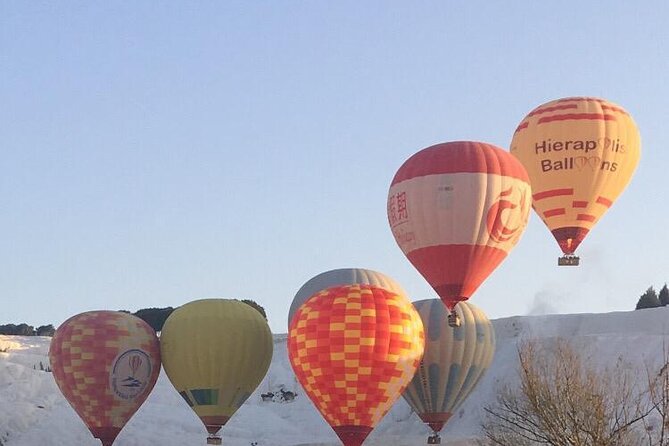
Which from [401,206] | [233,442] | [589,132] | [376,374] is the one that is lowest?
[233,442]

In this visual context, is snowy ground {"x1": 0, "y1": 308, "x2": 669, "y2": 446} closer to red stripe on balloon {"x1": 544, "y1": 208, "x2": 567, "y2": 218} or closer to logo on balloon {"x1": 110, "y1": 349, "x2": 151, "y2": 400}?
logo on balloon {"x1": 110, "y1": 349, "x2": 151, "y2": 400}

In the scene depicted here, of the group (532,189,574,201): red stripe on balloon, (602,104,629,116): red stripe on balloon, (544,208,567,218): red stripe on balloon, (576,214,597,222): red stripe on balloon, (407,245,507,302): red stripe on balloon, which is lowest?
(407,245,507,302): red stripe on balloon

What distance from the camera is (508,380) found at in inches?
2773

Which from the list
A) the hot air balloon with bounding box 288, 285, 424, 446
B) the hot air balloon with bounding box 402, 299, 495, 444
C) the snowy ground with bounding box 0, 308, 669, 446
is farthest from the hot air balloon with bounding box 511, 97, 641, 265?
the snowy ground with bounding box 0, 308, 669, 446

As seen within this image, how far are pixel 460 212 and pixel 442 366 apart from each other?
8011 millimetres

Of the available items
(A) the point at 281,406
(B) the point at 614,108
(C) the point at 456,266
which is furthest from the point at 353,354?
(A) the point at 281,406

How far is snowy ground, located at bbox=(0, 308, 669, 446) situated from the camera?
58.6 m

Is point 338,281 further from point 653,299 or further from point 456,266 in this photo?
point 653,299

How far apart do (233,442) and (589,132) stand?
3613 cm

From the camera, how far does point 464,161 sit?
31.1m

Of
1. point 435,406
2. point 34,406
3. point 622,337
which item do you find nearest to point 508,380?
point 622,337

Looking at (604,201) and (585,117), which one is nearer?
(585,117)

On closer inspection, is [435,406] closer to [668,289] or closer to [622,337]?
[622,337]

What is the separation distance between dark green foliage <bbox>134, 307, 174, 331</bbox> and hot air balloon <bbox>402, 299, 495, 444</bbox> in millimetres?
55270
